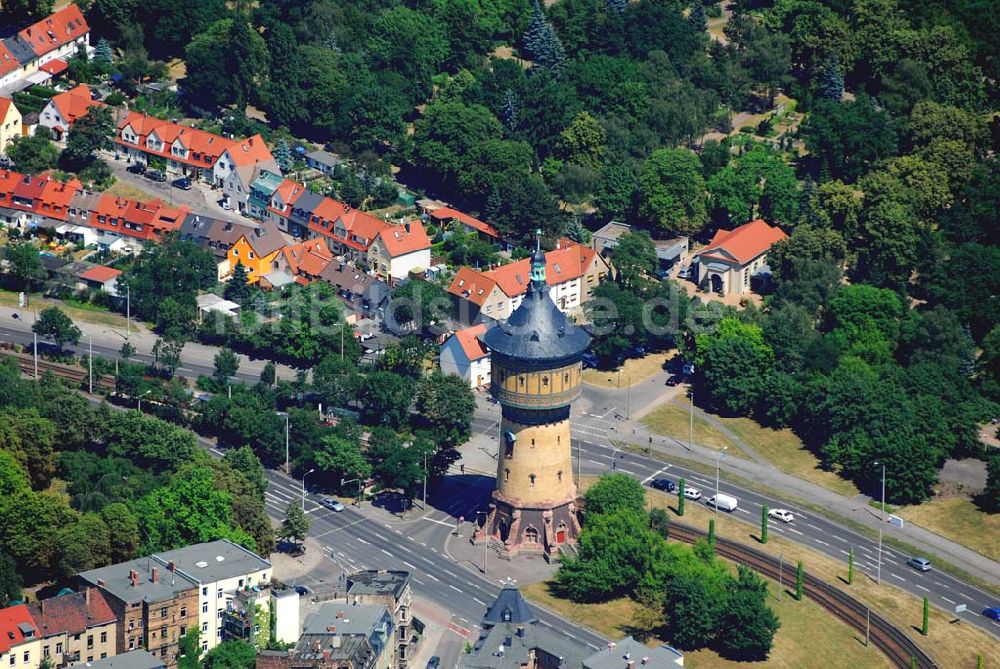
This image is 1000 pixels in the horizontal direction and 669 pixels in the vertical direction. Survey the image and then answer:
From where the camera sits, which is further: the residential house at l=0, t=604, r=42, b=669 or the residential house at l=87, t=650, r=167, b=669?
the residential house at l=0, t=604, r=42, b=669

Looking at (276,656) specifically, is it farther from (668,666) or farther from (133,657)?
(668,666)

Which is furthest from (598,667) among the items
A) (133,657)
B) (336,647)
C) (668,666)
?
(133,657)

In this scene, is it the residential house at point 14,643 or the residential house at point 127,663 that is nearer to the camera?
the residential house at point 127,663

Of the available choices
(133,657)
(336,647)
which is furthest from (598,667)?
(133,657)

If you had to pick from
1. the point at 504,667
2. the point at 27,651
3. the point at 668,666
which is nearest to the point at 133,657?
the point at 27,651

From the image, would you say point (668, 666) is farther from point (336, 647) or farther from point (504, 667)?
point (336, 647)

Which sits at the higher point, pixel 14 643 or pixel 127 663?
pixel 14 643

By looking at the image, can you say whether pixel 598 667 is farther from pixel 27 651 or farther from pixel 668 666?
pixel 27 651

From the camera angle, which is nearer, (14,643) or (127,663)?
(127,663)
